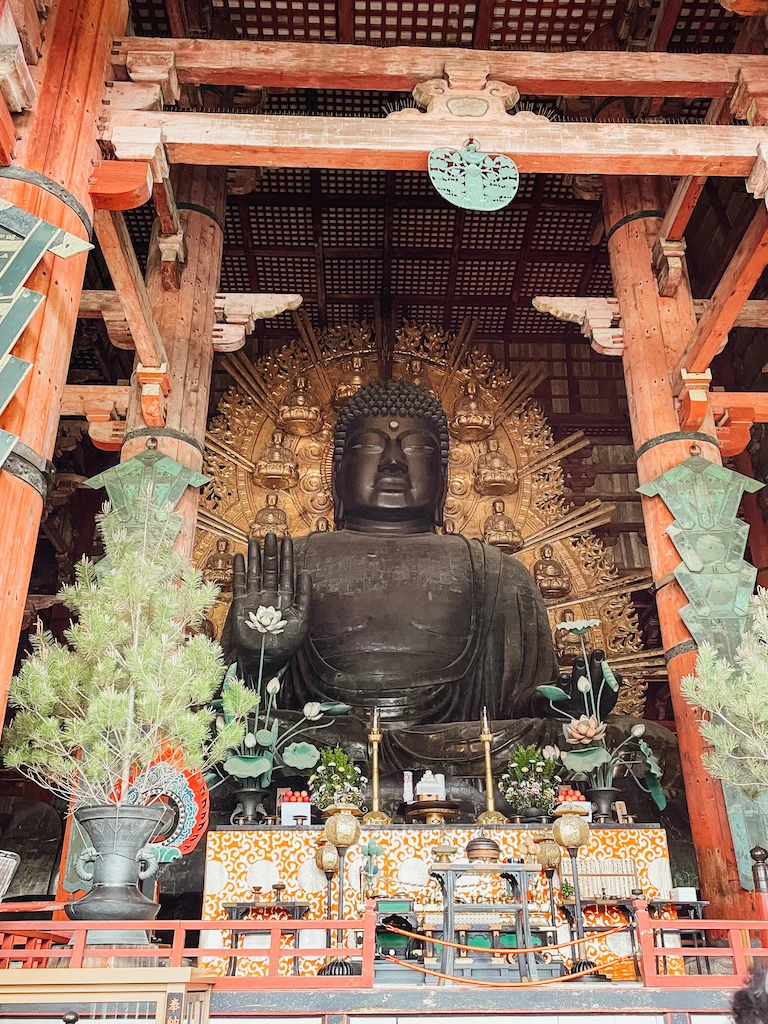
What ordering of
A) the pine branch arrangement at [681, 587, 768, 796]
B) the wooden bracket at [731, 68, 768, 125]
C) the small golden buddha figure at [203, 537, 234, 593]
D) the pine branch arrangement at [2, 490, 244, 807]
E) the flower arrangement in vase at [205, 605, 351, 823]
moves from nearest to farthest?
the pine branch arrangement at [2, 490, 244, 807]
the pine branch arrangement at [681, 587, 768, 796]
the flower arrangement in vase at [205, 605, 351, 823]
the wooden bracket at [731, 68, 768, 125]
the small golden buddha figure at [203, 537, 234, 593]

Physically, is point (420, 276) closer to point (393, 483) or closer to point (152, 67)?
point (393, 483)

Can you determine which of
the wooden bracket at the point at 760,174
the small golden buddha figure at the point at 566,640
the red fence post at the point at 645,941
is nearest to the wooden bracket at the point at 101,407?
the wooden bracket at the point at 760,174

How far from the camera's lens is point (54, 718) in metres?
3.55

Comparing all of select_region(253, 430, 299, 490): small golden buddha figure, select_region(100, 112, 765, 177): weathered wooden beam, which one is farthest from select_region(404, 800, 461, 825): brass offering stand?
select_region(253, 430, 299, 490): small golden buddha figure

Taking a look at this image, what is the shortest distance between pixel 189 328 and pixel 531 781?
3.21 meters

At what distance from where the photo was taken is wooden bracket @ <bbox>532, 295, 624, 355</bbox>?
6043 millimetres

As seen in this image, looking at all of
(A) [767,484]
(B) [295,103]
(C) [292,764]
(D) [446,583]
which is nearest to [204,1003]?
(C) [292,764]

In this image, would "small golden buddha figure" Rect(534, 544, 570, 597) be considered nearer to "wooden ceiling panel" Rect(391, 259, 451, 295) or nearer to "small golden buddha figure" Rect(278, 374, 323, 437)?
"small golden buddha figure" Rect(278, 374, 323, 437)

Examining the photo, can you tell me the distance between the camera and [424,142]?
14.9ft

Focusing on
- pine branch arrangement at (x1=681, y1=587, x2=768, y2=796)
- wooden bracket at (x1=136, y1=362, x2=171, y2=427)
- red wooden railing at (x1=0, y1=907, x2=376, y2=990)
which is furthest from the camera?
wooden bracket at (x1=136, y1=362, x2=171, y2=427)

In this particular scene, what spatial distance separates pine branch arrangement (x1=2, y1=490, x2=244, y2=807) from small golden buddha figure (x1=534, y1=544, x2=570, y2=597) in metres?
4.62

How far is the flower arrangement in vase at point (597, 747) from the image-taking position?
16.8 feet

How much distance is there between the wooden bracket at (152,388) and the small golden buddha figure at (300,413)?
3.14 m

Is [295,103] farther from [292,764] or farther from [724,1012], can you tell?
[724,1012]
